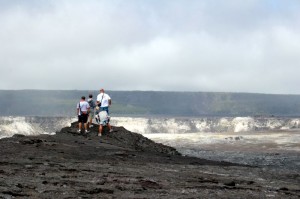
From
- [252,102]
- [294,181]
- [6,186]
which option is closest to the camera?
[6,186]

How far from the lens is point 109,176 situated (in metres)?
15.2

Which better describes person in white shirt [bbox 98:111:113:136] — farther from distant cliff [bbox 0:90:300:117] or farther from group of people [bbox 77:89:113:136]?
distant cliff [bbox 0:90:300:117]

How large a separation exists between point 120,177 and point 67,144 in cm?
920

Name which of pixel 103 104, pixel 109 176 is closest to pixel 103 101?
pixel 103 104

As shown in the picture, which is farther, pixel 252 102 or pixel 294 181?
pixel 252 102

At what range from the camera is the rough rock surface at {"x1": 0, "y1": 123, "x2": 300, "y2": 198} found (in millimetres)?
12508

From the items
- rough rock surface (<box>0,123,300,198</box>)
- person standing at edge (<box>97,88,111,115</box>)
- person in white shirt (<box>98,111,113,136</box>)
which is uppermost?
person standing at edge (<box>97,88,111,115</box>)

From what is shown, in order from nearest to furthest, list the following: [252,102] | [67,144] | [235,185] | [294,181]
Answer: [235,185]
[294,181]
[67,144]
[252,102]

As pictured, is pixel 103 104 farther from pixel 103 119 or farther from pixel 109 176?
pixel 109 176

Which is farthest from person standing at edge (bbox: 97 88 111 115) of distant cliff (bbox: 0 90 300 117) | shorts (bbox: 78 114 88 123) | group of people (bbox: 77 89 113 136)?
distant cliff (bbox: 0 90 300 117)

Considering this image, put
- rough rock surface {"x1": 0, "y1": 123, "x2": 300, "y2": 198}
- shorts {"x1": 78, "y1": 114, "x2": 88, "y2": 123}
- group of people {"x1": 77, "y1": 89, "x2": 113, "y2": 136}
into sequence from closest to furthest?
rough rock surface {"x1": 0, "y1": 123, "x2": 300, "y2": 198} → group of people {"x1": 77, "y1": 89, "x2": 113, "y2": 136} → shorts {"x1": 78, "y1": 114, "x2": 88, "y2": 123}

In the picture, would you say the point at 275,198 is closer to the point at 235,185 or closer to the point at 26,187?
the point at 235,185

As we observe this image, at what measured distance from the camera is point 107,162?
19.3 metres

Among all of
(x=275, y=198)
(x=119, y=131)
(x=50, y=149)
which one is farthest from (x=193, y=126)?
(x=275, y=198)
